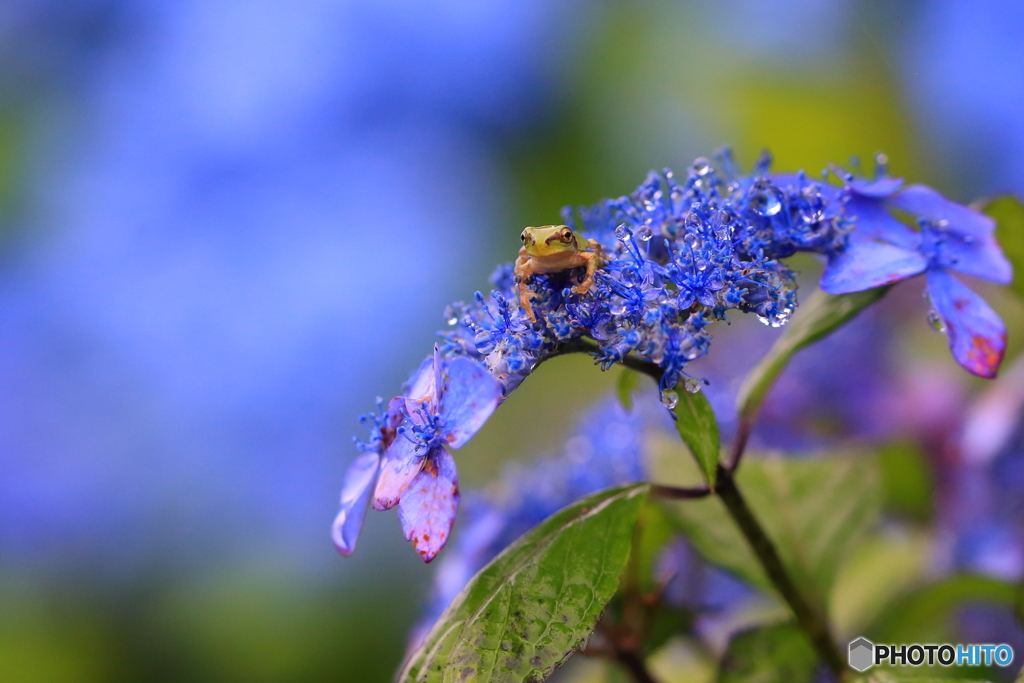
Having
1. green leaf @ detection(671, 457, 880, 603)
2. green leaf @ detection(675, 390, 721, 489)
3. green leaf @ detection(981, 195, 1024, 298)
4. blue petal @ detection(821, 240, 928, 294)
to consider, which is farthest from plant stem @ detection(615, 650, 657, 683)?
green leaf @ detection(981, 195, 1024, 298)

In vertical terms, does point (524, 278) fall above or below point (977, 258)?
above

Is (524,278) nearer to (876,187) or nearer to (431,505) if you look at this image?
(431,505)

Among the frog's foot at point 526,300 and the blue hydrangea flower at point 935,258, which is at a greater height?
the frog's foot at point 526,300

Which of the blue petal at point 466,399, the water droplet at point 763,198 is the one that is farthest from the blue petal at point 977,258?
the blue petal at point 466,399

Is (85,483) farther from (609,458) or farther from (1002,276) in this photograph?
(1002,276)

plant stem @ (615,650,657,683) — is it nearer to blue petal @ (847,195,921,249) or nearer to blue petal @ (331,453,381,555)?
blue petal @ (331,453,381,555)

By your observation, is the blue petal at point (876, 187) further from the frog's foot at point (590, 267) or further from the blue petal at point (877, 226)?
the frog's foot at point (590, 267)

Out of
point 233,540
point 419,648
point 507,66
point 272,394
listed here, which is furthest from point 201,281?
point 419,648

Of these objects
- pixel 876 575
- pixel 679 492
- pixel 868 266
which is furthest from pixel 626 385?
pixel 876 575
